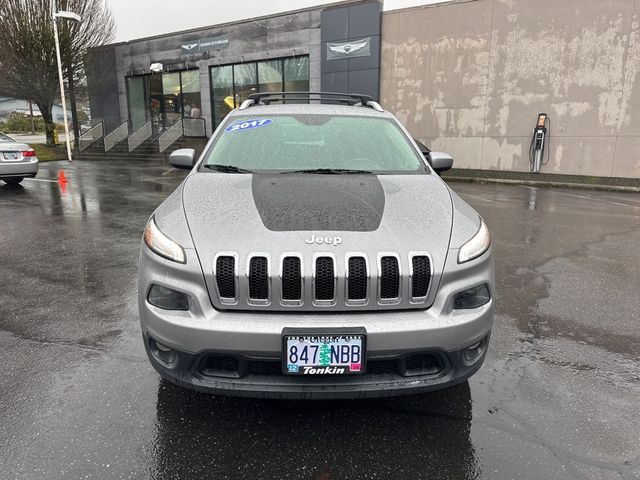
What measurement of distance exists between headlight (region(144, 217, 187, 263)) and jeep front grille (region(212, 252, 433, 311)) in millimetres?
228

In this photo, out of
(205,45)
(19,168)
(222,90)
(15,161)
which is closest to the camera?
(15,161)

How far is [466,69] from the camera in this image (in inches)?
626

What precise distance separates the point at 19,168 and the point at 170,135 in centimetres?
1229

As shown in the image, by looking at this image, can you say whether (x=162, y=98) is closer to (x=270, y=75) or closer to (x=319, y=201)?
(x=270, y=75)

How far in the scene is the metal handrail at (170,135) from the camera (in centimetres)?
2234

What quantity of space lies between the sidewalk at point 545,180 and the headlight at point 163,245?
44.6 feet

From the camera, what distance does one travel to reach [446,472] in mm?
2182

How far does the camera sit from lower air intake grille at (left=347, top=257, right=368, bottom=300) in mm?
2186

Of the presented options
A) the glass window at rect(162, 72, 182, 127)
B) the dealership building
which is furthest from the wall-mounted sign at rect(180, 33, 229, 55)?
the glass window at rect(162, 72, 182, 127)

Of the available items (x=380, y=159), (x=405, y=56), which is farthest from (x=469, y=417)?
(x=405, y=56)

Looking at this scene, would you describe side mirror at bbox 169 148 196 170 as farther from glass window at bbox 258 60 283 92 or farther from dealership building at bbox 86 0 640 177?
glass window at bbox 258 60 283 92

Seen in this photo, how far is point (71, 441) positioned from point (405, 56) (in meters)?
17.2

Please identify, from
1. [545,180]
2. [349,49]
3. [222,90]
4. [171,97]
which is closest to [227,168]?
[545,180]

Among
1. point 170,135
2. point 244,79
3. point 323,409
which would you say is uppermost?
point 244,79
